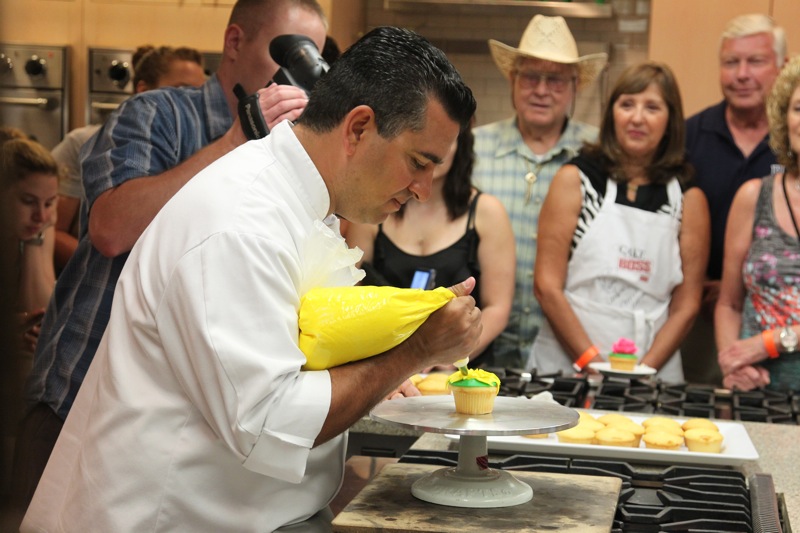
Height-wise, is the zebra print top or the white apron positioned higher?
the zebra print top

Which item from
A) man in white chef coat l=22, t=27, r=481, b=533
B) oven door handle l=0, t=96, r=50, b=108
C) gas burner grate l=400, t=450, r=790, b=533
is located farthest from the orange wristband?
oven door handle l=0, t=96, r=50, b=108

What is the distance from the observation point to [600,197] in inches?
130

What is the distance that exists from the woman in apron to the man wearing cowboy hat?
256mm

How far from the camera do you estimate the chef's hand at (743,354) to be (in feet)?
9.26

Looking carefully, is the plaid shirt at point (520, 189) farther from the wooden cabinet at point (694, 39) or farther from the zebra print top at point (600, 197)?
the wooden cabinet at point (694, 39)

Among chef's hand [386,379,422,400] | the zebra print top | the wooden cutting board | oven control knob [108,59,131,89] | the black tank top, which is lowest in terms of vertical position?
the wooden cutting board

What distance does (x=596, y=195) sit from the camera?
3.30m

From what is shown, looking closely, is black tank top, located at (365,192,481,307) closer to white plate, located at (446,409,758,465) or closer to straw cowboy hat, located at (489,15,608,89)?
straw cowboy hat, located at (489,15,608,89)

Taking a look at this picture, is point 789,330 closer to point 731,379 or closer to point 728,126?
point 731,379

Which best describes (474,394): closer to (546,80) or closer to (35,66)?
(546,80)

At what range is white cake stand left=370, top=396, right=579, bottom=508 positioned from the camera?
1.33m

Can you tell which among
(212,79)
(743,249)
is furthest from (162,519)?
(743,249)

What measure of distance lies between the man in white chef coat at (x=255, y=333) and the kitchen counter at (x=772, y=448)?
56cm

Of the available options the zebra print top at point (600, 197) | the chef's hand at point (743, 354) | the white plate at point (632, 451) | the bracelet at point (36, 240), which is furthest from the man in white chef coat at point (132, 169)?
the chef's hand at point (743, 354)
